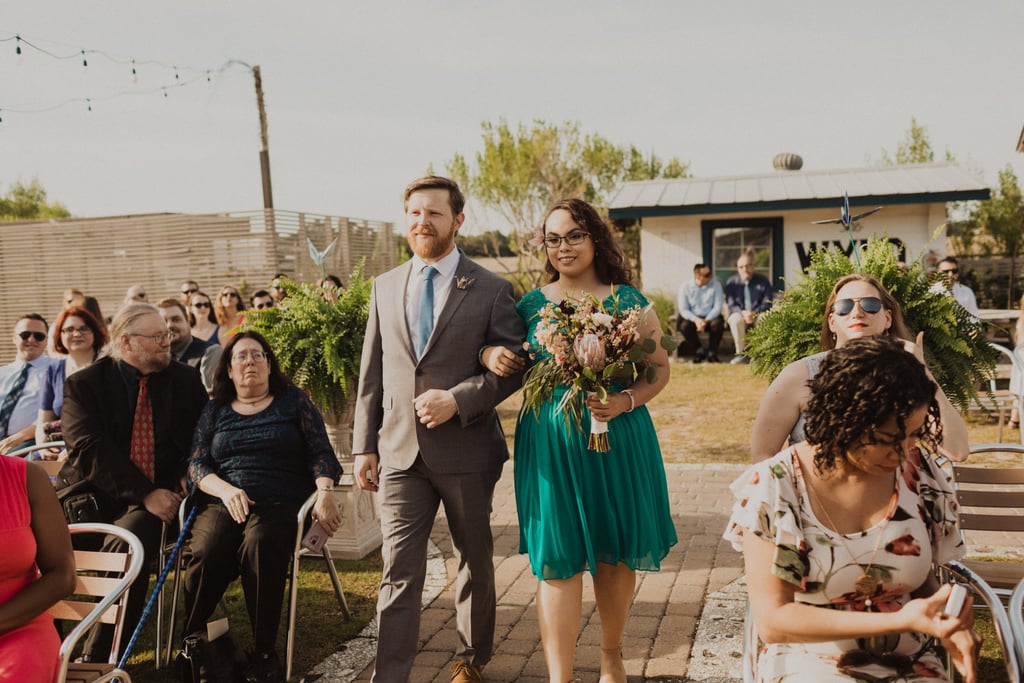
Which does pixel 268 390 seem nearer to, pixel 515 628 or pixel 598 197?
pixel 515 628

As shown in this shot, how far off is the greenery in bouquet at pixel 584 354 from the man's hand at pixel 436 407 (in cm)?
33

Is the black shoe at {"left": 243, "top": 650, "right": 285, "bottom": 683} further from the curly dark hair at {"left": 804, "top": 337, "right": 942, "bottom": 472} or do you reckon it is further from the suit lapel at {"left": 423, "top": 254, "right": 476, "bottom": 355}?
the curly dark hair at {"left": 804, "top": 337, "right": 942, "bottom": 472}

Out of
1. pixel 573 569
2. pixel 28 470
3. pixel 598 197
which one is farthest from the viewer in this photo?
pixel 598 197

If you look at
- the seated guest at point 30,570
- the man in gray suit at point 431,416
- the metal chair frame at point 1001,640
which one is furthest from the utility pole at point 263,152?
the metal chair frame at point 1001,640

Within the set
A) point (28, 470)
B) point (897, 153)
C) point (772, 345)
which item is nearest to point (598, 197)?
point (897, 153)

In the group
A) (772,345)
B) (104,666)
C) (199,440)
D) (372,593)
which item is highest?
(772,345)

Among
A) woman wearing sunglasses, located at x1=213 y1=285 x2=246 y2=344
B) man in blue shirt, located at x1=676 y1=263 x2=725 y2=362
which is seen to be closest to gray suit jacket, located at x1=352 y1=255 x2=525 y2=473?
woman wearing sunglasses, located at x1=213 y1=285 x2=246 y2=344

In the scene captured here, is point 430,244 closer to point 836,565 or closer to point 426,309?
point 426,309

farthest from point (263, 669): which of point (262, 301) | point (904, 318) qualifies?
point (262, 301)

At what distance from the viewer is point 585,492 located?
3.53 m

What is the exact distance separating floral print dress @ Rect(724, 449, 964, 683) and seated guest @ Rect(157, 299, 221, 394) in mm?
5523

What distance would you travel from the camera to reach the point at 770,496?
7.71 ft

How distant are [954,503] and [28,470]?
3.14m

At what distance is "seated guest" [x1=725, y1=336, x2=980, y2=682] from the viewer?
224cm
